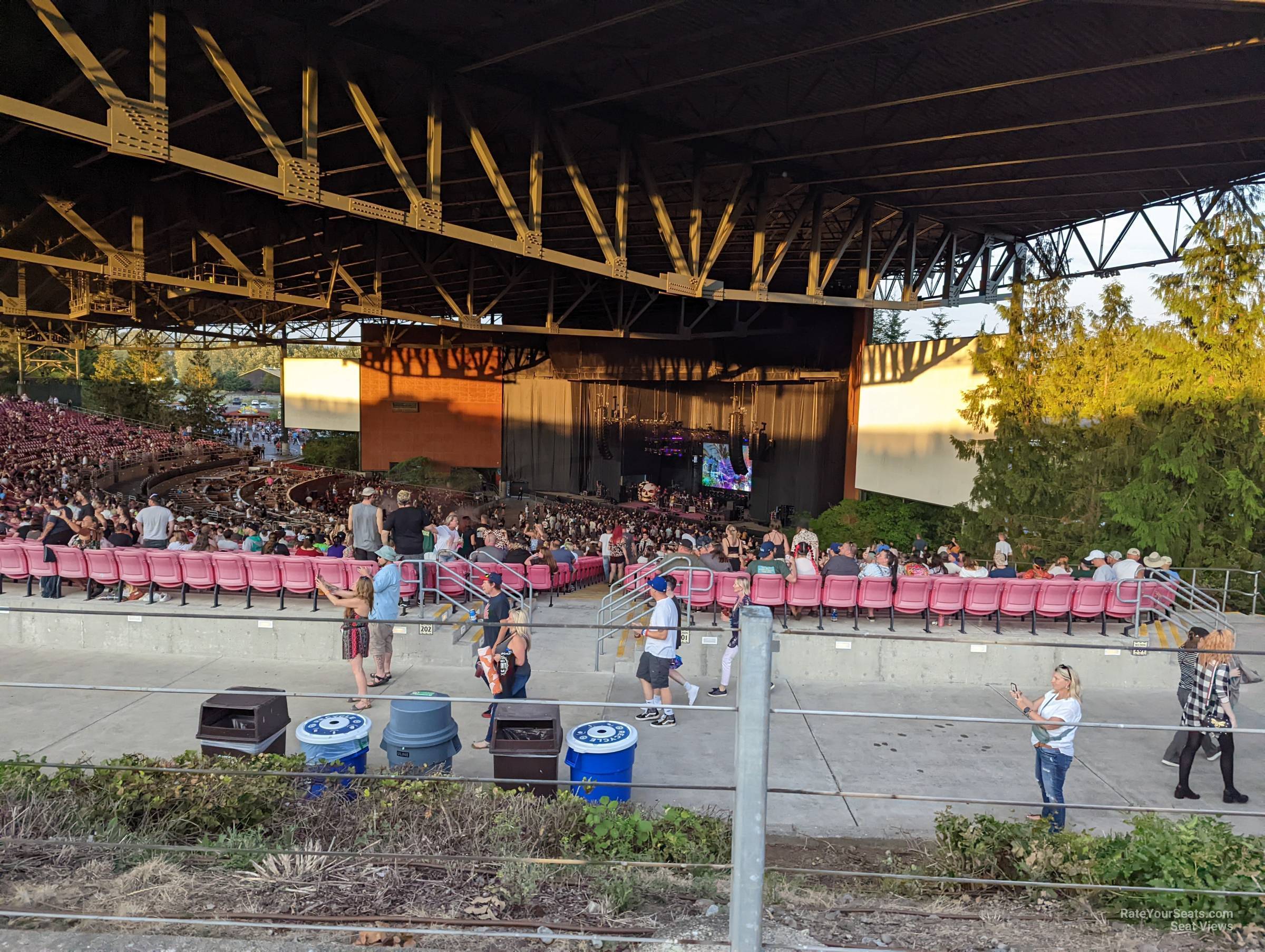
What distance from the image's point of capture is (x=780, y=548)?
1120 cm

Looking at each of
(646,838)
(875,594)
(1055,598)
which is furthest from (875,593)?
(646,838)

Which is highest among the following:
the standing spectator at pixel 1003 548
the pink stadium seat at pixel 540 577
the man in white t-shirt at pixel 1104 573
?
the standing spectator at pixel 1003 548

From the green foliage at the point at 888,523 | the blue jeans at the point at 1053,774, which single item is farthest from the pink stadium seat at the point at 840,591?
the green foliage at the point at 888,523

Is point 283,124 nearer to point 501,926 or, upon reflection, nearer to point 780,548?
point 780,548

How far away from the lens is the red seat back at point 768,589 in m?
10.1

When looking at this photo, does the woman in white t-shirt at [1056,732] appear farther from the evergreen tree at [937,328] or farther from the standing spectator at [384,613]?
the evergreen tree at [937,328]

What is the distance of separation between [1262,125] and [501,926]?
13802 millimetres

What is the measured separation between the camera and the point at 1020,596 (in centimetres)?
1009

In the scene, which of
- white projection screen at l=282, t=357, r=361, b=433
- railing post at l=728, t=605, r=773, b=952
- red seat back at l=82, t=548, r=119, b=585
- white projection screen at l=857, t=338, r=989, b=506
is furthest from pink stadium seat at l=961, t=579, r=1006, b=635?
white projection screen at l=282, t=357, r=361, b=433

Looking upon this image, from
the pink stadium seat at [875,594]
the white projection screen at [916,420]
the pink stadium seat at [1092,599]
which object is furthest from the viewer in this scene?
the white projection screen at [916,420]

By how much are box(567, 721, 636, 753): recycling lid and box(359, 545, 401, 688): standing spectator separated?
3544 mm

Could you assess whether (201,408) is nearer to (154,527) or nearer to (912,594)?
(154,527)

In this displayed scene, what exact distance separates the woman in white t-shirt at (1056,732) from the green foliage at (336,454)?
1627 inches

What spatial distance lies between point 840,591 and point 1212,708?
443cm
